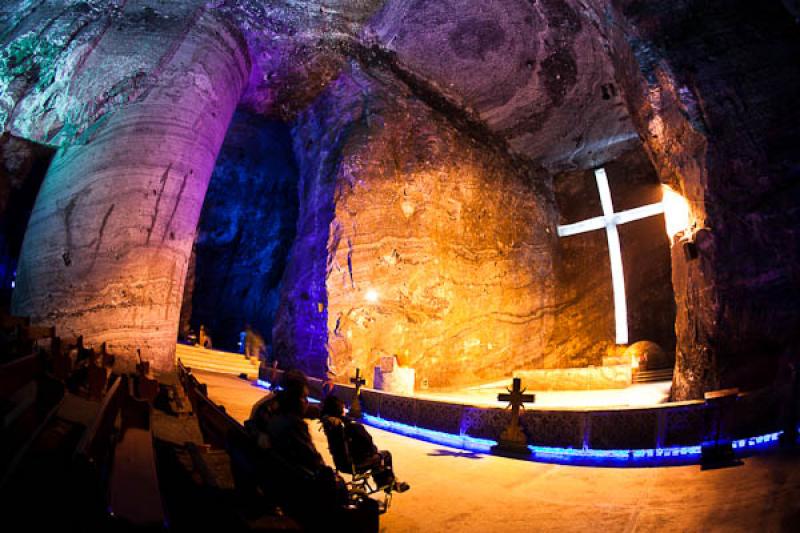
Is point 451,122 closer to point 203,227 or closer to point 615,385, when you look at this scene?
point 615,385

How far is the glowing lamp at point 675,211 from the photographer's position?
26.9 feet

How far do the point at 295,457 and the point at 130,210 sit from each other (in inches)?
321

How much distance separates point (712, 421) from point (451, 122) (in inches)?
443

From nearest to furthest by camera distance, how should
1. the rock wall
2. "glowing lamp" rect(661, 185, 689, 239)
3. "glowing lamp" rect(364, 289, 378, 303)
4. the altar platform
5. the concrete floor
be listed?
the concrete floor
the rock wall
"glowing lamp" rect(661, 185, 689, 239)
the altar platform
"glowing lamp" rect(364, 289, 378, 303)

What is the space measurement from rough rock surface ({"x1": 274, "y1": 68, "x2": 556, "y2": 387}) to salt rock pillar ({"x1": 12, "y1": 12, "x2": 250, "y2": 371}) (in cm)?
351

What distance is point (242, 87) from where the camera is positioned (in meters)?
12.7

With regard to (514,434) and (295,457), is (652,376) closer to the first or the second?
(514,434)

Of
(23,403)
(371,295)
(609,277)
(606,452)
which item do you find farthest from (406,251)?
(23,403)

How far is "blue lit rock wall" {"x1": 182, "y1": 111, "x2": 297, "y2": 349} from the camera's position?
64.5 feet

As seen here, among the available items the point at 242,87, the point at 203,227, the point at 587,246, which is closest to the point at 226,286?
the point at 203,227

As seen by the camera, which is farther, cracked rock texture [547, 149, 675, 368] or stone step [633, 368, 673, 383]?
cracked rock texture [547, 149, 675, 368]

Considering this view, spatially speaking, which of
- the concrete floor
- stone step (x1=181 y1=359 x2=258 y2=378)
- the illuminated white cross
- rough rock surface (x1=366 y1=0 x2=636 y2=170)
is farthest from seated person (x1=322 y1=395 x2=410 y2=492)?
the illuminated white cross

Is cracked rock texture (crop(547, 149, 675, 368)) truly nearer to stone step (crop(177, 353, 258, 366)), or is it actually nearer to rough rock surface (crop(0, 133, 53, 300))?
stone step (crop(177, 353, 258, 366))

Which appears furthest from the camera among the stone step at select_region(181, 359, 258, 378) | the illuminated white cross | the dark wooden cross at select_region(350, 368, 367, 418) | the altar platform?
the illuminated white cross
